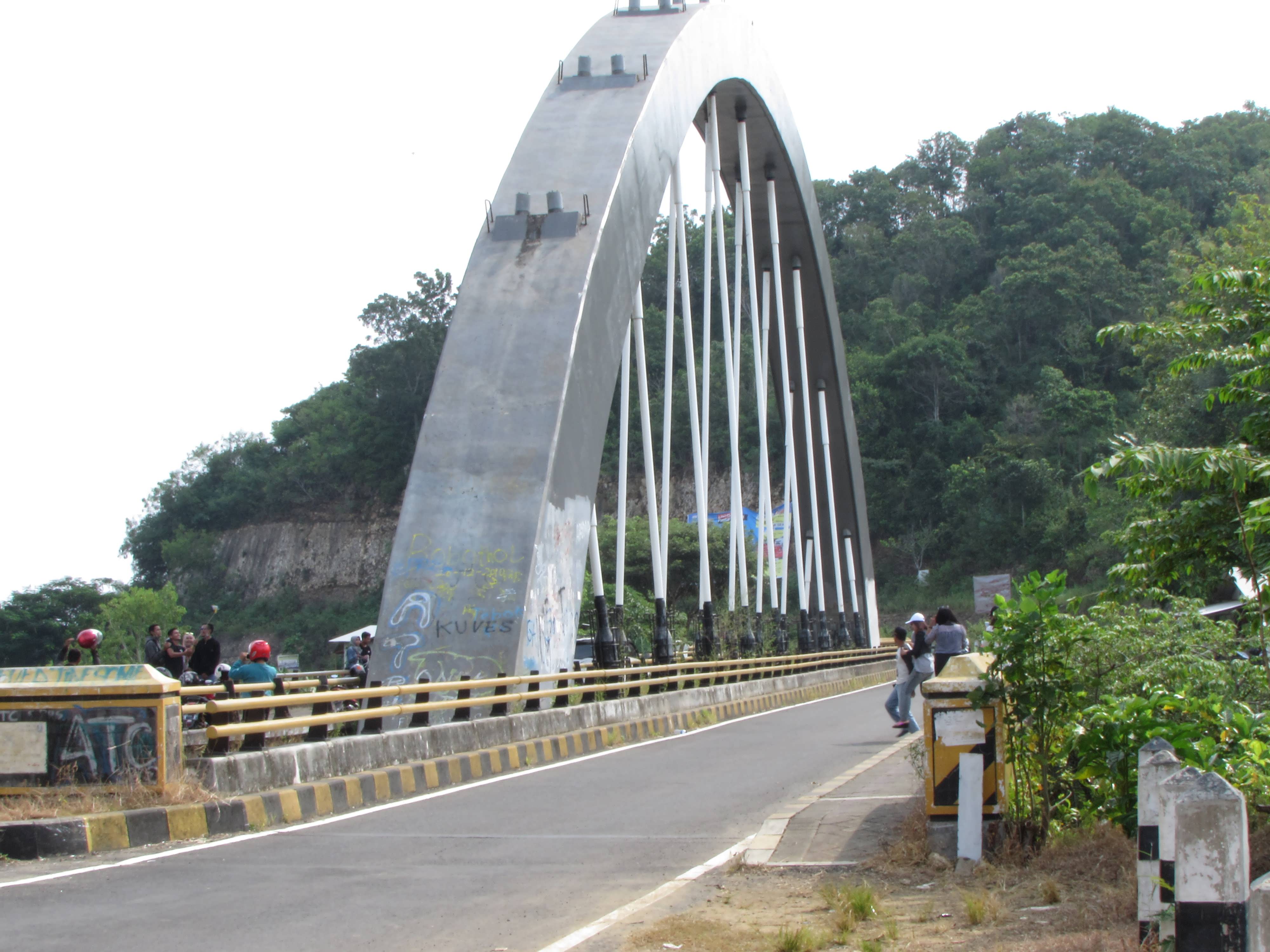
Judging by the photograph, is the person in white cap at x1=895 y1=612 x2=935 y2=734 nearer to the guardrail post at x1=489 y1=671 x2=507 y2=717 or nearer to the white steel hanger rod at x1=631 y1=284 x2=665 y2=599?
the white steel hanger rod at x1=631 y1=284 x2=665 y2=599

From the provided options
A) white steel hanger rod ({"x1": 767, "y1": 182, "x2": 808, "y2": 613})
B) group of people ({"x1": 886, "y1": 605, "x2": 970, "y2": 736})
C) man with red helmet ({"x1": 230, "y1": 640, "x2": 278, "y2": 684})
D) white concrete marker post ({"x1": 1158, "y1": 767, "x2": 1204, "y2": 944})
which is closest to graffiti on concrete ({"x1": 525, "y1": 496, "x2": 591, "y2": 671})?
man with red helmet ({"x1": 230, "y1": 640, "x2": 278, "y2": 684})

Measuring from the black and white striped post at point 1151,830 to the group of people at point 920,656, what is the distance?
955 centimetres

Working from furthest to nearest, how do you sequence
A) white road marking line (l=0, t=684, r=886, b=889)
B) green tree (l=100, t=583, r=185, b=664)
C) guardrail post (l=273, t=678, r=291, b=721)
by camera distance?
green tree (l=100, t=583, r=185, b=664)
guardrail post (l=273, t=678, r=291, b=721)
white road marking line (l=0, t=684, r=886, b=889)

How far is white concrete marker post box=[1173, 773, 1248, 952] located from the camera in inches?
130

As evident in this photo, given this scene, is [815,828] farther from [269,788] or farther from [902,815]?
[269,788]

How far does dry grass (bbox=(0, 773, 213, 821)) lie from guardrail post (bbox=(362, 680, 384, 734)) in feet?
8.86

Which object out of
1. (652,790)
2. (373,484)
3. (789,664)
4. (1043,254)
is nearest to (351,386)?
(373,484)

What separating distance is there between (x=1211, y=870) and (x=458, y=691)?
1021cm

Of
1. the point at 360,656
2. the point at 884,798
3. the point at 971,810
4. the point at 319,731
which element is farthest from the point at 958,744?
the point at 360,656

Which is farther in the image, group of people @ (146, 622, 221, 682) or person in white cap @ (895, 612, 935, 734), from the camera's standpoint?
person in white cap @ (895, 612, 935, 734)

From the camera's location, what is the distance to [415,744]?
35.6 feet

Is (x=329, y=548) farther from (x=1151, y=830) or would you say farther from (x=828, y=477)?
(x=1151, y=830)

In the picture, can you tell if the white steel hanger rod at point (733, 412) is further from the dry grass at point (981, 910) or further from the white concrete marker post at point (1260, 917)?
the white concrete marker post at point (1260, 917)

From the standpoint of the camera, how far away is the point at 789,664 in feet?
88.2
